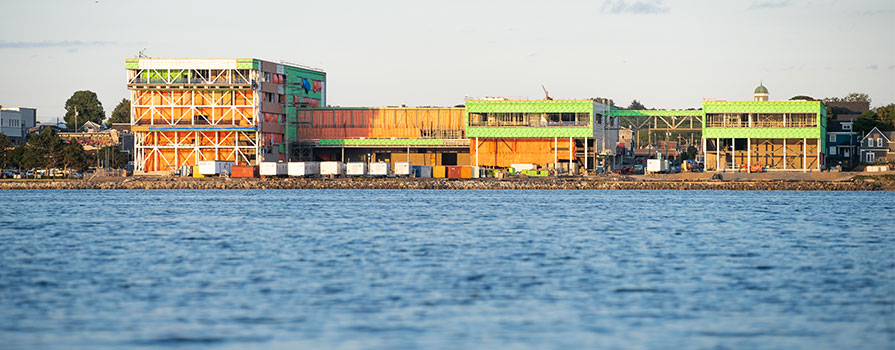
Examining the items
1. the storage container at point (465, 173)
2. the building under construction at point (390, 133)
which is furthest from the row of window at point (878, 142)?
the storage container at point (465, 173)

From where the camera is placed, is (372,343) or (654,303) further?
(654,303)

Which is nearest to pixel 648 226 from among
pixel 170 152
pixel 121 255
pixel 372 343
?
pixel 121 255

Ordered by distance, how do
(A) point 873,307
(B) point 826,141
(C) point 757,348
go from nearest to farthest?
(C) point 757,348, (A) point 873,307, (B) point 826,141

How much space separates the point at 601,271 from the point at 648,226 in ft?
99.0

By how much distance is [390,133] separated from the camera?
188875 mm

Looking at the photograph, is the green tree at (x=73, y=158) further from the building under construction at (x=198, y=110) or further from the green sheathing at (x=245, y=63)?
the green sheathing at (x=245, y=63)

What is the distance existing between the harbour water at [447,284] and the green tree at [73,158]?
110829mm

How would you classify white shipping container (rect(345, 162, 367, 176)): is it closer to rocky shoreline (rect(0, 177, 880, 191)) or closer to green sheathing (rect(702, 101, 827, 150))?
rocky shoreline (rect(0, 177, 880, 191))

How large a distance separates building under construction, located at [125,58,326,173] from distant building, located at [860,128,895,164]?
10277cm

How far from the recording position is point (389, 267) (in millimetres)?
45969

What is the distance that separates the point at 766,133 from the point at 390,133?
62.9 meters

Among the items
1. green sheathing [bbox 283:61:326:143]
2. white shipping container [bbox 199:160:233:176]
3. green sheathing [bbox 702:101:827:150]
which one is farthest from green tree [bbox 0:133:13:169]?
green sheathing [bbox 702:101:827:150]

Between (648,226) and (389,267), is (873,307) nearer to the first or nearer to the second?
(389,267)

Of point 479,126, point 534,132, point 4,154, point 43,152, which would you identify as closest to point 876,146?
point 534,132
